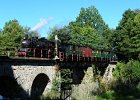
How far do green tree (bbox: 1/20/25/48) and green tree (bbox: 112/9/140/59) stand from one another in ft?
60.4

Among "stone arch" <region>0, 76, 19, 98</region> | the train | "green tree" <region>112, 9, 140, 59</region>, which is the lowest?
"stone arch" <region>0, 76, 19, 98</region>

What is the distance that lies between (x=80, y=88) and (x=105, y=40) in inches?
2257

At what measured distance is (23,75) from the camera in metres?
31.7

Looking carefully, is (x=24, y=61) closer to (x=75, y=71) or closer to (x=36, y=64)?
(x=36, y=64)

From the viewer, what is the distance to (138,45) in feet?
201

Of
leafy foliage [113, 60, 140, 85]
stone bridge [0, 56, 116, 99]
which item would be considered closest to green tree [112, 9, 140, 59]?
leafy foliage [113, 60, 140, 85]

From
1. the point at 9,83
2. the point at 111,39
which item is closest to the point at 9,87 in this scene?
the point at 9,83

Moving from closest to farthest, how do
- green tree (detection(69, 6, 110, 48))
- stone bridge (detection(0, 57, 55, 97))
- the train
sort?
stone bridge (detection(0, 57, 55, 97)) → the train → green tree (detection(69, 6, 110, 48))

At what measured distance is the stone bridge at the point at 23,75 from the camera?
2930 centimetres

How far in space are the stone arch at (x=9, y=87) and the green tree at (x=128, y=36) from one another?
3402 cm

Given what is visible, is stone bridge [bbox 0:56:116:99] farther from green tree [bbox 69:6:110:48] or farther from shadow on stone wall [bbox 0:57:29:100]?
green tree [bbox 69:6:110:48]

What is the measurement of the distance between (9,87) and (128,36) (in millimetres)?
36601

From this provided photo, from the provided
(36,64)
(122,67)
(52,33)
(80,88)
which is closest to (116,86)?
(80,88)

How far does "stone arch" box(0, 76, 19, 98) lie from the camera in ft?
101
